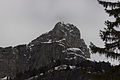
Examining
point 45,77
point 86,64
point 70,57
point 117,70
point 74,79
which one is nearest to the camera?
point 117,70

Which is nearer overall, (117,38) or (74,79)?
(117,38)

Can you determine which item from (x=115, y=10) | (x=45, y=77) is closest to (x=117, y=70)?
(x=115, y=10)

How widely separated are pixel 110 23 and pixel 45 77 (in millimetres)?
129596

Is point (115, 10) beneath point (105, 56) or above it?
above

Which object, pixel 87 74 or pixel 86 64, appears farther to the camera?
pixel 86 64

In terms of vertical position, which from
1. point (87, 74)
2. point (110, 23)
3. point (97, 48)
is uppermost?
point (110, 23)

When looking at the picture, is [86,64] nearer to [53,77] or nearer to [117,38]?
[53,77]

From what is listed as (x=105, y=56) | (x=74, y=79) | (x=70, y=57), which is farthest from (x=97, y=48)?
(x=70, y=57)

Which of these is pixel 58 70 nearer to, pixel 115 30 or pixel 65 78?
pixel 65 78

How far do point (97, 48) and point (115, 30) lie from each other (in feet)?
5.64

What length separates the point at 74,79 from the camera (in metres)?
138

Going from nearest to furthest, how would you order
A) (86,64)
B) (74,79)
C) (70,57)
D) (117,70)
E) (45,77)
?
1. (117,70)
2. (74,79)
3. (45,77)
4. (86,64)
5. (70,57)

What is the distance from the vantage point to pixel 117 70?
2014 centimetres

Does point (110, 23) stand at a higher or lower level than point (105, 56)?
higher
